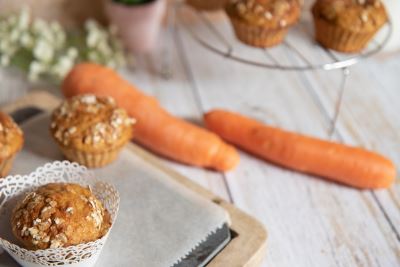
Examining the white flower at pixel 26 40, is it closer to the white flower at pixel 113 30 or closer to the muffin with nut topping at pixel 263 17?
the white flower at pixel 113 30

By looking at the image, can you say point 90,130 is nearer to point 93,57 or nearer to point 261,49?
point 93,57

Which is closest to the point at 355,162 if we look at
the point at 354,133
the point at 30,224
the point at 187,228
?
the point at 354,133

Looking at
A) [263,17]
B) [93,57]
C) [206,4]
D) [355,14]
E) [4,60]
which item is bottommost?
[4,60]

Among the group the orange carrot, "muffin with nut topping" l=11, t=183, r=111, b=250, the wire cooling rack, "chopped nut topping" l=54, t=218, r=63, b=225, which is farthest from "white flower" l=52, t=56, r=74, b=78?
"chopped nut topping" l=54, t=218, r=63, b=225

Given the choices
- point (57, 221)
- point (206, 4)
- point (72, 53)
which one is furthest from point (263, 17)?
point (57, 221)

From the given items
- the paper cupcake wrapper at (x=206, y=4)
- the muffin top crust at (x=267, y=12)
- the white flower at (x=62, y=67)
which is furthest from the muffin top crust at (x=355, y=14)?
the white flower at (x=62, y=67)

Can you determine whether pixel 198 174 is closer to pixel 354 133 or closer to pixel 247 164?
pixel 247 164

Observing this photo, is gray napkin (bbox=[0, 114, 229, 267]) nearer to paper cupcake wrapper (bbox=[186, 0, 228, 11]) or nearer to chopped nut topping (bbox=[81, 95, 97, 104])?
chopped nut topping (bbox=[81, 95, 97, 104])
